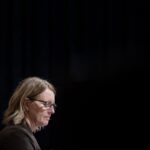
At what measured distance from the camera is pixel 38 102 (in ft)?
5.75

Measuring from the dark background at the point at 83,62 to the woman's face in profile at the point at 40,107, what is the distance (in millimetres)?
1088

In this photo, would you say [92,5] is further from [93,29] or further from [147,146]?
[147,146]

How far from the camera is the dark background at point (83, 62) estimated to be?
9.29 ft

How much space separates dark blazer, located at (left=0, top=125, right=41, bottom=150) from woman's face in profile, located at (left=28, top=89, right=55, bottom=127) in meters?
0.15

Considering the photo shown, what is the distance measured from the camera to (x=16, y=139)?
1.54 m

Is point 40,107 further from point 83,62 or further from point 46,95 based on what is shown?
point 83,62

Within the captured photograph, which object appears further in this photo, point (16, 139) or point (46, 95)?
point (46, 95)

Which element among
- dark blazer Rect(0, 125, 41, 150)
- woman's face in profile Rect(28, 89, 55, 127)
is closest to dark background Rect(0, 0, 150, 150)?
woman's face in profile Rect(28, 89, 55, 127)

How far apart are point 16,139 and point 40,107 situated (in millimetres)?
253

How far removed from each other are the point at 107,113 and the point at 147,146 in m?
0.34

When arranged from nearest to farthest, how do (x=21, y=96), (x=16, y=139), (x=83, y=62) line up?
(x=16, y=139) < (x=21, y=96) < (x=83, y=62)

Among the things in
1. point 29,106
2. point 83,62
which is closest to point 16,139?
point 29,106

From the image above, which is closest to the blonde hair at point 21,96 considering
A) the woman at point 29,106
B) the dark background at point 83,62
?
the woman at point 29,106

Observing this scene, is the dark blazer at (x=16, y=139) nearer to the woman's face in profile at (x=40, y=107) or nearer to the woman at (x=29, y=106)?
the woman at (x=29, y=106)
